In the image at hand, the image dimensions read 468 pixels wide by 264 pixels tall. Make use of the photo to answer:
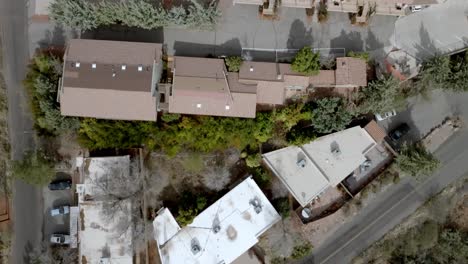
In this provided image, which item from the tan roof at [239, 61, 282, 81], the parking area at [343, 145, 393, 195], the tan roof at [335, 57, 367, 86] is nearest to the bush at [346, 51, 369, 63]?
the tan roof at [335, 57, 367, 86]

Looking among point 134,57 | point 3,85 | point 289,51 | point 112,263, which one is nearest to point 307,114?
point 289,51

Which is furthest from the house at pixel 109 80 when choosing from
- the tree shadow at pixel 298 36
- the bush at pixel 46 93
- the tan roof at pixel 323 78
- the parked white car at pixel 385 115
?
the parked white car at pixel 385 115

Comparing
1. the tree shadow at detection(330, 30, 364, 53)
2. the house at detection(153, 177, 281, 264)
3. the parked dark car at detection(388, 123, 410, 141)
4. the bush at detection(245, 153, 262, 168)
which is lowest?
the house at detection(153, 177, 281, 264)

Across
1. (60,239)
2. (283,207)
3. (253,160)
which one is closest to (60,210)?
(60,239)

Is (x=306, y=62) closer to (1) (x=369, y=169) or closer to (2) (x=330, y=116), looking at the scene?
(2) (x=330, y=116)

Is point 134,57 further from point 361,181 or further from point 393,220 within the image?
point 393,220

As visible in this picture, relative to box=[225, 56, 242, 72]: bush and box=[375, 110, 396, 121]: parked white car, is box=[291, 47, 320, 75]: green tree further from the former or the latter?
box=[375, 110, 396, 121]: parked white car

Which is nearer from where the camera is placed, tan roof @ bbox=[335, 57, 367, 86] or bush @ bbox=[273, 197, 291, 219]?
tan roof @ bbox=[335, 57, 367, 86]
